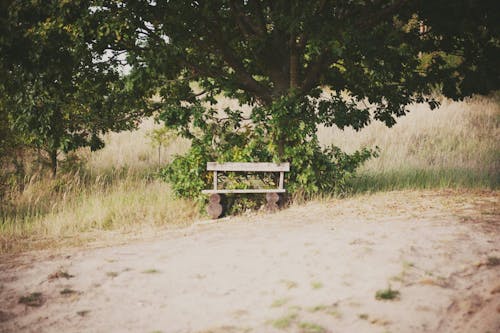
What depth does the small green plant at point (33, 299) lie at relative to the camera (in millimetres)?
4227

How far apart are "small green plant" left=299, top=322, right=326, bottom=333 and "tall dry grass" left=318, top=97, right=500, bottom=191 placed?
6542mm

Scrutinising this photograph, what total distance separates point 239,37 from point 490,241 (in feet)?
20.0

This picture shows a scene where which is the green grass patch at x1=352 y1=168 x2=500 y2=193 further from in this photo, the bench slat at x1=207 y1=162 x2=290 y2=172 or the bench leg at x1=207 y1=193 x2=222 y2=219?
the bench leg at x1=207 y1=193 x2=222 y2=219

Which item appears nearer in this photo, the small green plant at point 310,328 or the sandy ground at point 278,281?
the small green plant at point 310,328

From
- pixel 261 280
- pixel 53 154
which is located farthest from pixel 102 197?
pixel 261 280

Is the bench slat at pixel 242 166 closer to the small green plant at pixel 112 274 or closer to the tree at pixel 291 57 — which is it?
the tree at pixel 291 57

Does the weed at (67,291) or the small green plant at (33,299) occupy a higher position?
the weed at (67,291)

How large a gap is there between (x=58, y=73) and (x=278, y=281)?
189 inches

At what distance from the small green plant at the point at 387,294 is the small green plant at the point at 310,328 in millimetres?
613

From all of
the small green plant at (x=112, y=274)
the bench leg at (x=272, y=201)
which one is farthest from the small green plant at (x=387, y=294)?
the bench leg at (x=272, y=201)

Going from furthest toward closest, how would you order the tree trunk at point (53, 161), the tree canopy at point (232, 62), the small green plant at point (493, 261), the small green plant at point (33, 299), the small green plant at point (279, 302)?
the tree trunk at point (53, 161)
the tree canopy at point (232, 62)
the small green plant at point (493, 261)
the small green plant at point (33, 299)
the small green plant at point (279, 302)

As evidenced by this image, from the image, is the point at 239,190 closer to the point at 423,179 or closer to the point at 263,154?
the point at 263,154

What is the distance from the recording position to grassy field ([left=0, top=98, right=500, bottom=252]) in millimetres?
8070

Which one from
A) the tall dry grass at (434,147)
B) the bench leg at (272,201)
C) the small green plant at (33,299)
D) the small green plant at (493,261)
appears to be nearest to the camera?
the small green plant at (33,299)
